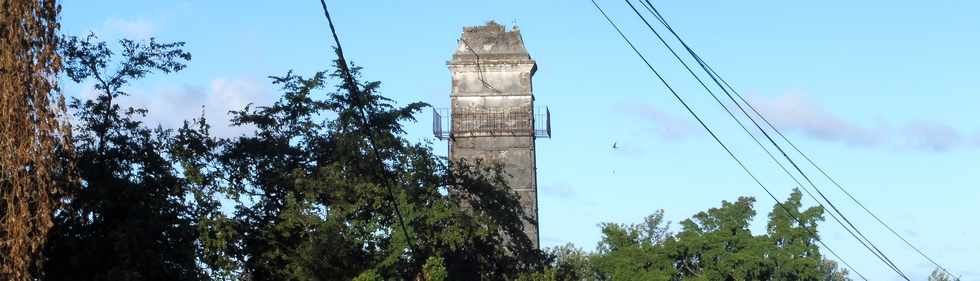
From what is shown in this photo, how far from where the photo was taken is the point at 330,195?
34562 millimetres

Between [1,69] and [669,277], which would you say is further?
[669,277]

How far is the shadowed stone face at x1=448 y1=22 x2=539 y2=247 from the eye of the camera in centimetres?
4159

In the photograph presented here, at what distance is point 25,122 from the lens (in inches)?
653

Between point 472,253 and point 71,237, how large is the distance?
815 cm

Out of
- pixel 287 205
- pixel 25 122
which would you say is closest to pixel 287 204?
pixel 287 205

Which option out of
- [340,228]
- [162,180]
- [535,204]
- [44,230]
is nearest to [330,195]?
[340,228]

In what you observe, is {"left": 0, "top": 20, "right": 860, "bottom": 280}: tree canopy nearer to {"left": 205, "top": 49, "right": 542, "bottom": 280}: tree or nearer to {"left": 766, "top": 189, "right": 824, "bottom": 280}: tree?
{"left": 205, "top": 49, "right": 542, "bottom": 280}: tree

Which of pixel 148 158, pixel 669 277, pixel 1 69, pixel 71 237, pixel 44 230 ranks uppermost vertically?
pixel 669 277

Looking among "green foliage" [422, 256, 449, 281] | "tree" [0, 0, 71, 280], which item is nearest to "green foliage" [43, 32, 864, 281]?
"green foliage" [422, 256, 449, 281]

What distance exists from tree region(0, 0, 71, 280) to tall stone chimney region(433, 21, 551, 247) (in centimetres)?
2478

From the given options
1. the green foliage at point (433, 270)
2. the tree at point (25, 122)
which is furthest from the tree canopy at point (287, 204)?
the tree at point (25, 122)

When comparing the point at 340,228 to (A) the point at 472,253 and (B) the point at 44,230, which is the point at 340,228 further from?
(B) the point at 44,230

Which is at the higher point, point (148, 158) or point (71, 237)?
point (148, 158)

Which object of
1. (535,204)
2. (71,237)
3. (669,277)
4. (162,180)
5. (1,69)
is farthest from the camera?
(669,277)
